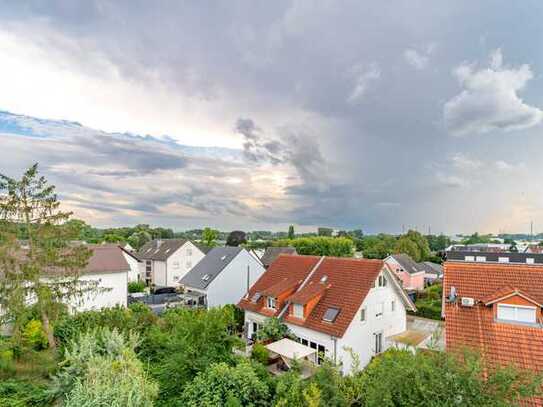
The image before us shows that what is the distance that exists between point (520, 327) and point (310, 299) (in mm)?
10773

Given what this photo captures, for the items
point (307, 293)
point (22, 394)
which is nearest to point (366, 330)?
point (307, 293)

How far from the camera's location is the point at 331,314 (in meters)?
Answer: 19.4

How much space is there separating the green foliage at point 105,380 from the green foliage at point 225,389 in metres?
1.78

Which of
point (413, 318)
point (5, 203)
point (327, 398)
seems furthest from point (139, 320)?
point (413, 318)

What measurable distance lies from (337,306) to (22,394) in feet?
54.4

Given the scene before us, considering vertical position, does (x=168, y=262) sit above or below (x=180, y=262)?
above

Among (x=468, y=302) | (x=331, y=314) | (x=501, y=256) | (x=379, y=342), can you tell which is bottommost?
(x=379, y=342)

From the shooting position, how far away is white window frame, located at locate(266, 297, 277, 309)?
2273 centimetres

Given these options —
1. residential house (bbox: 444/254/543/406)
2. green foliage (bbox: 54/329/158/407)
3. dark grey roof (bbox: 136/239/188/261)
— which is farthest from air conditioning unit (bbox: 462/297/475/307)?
dark grey roof (bbox: 136/239/188/261)

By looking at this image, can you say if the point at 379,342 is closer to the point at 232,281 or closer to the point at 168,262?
the point at 232,281

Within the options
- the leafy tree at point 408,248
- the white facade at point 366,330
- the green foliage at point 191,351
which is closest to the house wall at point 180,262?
the white facade at point 366,330

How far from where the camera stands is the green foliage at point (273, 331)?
2070cm

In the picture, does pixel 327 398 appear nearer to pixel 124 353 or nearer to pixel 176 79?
pixel 124 353

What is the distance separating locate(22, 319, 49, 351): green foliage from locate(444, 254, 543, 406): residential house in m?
24.2
